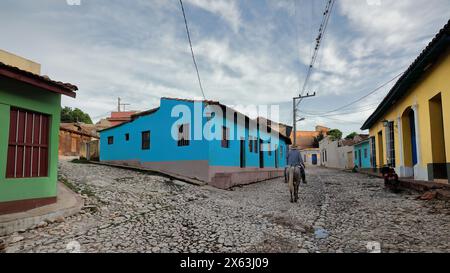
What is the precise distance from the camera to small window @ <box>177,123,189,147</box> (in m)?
13.3

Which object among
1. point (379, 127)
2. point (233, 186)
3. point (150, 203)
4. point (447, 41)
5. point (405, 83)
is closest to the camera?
point (447, 41)

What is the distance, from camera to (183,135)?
1345 cm

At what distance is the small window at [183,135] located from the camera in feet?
43.6

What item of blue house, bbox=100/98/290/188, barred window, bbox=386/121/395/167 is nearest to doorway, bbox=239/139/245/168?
blue house, bbox=100/98/290/188

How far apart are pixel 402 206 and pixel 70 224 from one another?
7.53 m

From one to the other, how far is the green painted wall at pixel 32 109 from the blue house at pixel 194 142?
6671 mm

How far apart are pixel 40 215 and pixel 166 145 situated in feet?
29.4

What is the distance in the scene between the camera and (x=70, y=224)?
5406mm

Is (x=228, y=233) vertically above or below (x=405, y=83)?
A: below

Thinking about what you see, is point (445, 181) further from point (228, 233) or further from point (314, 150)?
point (314, 150)

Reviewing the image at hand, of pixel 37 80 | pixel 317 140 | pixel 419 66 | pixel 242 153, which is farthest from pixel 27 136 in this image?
pixel 317 140

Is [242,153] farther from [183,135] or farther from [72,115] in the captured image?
[72,115]
